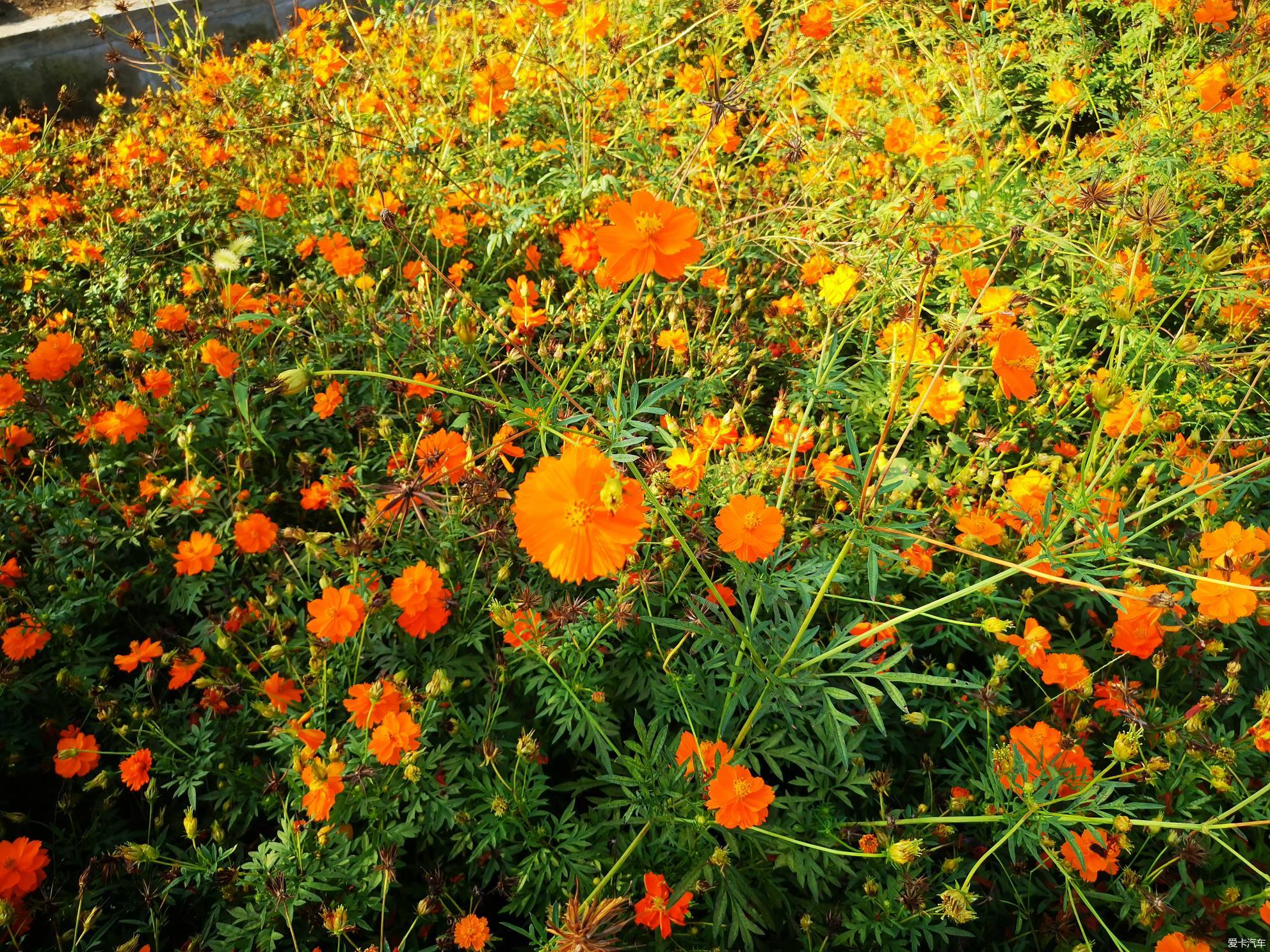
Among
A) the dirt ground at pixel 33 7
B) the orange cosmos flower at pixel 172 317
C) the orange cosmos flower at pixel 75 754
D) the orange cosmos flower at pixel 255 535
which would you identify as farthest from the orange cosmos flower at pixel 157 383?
the dirt ground at pixel 33 7

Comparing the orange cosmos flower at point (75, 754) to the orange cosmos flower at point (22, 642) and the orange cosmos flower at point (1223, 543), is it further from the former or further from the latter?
the orange cosmos flower at point (1223, 543)

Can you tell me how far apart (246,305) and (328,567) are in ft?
2.60

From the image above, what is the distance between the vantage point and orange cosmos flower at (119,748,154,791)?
56.4 inches

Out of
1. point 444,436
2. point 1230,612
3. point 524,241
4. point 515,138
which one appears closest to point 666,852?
point 444,436

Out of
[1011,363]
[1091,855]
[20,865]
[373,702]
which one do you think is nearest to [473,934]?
[373,702]

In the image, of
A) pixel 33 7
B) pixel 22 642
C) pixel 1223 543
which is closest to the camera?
pixel 1223 543

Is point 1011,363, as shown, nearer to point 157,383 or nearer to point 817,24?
point 817,24

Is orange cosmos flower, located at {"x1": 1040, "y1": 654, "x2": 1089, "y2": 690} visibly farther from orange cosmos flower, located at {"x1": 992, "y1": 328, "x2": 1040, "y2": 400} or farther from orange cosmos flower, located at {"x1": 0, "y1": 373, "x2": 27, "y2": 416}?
orange cosmos flower, located at {"x1": 0, "y1": 373, "x2": 27, "y2": 416}

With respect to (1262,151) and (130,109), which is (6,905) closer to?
(1262,151)

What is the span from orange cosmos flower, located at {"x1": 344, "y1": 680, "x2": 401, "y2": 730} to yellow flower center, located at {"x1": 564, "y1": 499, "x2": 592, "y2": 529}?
18.9 inches

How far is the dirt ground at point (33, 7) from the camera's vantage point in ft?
13.8

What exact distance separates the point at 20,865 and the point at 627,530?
1.26 metres

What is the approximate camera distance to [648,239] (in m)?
1.17

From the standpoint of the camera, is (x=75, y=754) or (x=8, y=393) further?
(x=8, y=393)
